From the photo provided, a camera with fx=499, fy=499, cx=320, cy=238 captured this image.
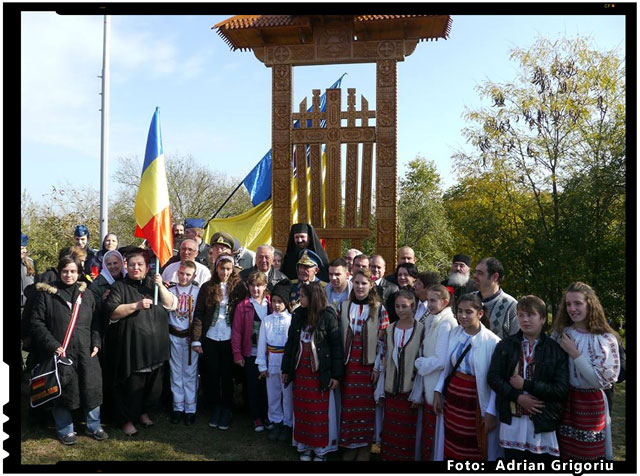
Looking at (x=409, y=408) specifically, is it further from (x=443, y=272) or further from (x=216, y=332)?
(x=443, y=272)

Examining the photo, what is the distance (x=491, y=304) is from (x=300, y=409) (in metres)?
1.82

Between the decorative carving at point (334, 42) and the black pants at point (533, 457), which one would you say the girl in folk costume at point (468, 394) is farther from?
the decorative carving at point (334, 42)

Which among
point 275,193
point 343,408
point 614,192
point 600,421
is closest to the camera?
point 600,421

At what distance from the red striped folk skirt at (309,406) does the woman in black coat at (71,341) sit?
1.80m

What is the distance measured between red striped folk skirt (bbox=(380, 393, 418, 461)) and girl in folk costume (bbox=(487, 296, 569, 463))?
74cm

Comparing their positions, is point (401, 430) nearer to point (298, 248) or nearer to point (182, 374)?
point (182, 374)

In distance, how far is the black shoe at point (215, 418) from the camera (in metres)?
4.90

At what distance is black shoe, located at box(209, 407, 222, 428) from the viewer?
4902mm

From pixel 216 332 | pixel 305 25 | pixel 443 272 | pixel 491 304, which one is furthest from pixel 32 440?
pixel 443 272

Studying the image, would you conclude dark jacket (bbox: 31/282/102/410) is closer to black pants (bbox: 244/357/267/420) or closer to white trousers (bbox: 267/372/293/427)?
black pants (bbox: 244/357/267/420)

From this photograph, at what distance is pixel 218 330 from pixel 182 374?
0.58m

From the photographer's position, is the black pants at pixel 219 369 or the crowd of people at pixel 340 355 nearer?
the crowd of people at pixel 340 355

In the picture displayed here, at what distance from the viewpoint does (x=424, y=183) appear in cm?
2114

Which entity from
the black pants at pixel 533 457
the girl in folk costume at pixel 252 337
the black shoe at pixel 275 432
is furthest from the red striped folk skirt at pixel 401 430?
the girl in folk costume at pixel 252 337
